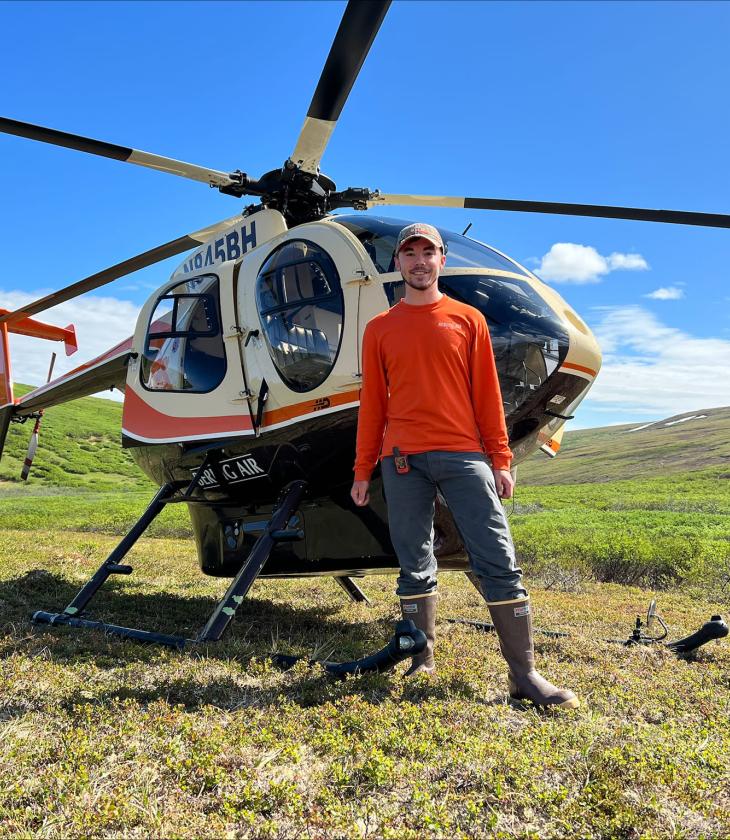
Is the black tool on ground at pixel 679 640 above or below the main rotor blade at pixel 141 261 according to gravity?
below

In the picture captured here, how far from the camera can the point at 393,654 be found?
3.67 metres

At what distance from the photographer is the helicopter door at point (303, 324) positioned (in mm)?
4855

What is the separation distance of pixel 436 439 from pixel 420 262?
1.07 m

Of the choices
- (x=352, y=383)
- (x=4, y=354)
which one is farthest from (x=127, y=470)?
(x=352, y=383)

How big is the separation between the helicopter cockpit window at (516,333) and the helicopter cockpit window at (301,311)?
939mm

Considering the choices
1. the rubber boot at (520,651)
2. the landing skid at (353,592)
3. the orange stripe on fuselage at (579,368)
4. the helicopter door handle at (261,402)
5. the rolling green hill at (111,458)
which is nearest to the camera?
the rubber boot at (520,651)

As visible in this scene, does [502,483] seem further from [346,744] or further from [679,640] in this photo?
[679,640]

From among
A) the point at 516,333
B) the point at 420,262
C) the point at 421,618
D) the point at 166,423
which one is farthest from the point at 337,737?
the point at 166,423

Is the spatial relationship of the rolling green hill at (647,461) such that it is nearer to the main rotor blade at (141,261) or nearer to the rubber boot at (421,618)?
the main rotor blade at (141,261)

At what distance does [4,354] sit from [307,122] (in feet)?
27.5

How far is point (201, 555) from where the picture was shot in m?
6.72

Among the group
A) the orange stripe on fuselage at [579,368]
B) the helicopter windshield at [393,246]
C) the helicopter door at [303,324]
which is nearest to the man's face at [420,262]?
the helicopter door at [303,324]

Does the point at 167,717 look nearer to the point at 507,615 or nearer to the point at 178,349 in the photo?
the point at 507,615

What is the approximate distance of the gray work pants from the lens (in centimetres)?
351
